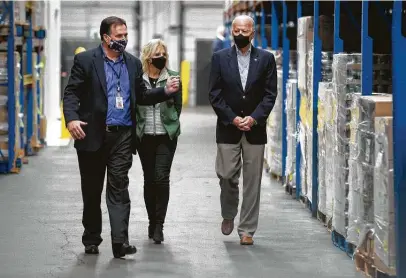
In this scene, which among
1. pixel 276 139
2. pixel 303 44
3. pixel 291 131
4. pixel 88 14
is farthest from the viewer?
pixel 88 14

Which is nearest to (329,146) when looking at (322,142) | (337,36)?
(322,142)

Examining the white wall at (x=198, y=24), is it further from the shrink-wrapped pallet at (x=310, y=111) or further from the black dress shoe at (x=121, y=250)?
the black dress shoe at (x=121, y=250)

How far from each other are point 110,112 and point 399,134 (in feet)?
8.56

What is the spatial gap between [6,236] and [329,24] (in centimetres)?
432

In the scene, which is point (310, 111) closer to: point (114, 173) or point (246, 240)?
point (246, 240)

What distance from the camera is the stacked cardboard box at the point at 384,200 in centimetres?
747

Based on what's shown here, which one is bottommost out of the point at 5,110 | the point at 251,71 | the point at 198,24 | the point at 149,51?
the point at 5,110

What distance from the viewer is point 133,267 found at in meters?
8.59

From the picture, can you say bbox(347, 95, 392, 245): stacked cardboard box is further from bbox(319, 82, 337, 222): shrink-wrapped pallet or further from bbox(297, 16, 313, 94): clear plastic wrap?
bbox(297, 16, 313, 94): clear plastic wrap

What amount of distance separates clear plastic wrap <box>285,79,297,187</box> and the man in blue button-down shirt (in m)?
4.57

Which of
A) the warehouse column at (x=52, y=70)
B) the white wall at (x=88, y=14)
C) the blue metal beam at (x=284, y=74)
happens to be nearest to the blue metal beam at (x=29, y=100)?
the blue metal beam at (x=284, y=74)

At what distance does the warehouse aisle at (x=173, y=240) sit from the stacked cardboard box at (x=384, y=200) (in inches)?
27.4

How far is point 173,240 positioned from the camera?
995cm

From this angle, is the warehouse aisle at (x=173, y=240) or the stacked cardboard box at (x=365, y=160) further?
the warehouse aisle at (x=173, y=240)
